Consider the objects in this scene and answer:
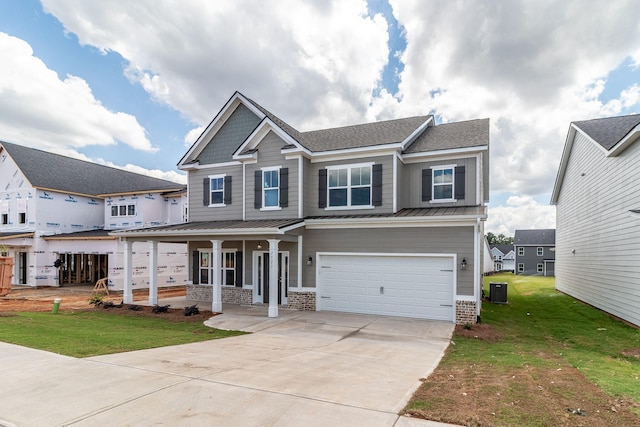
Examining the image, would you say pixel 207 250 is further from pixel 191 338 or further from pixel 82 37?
pixel 82 37

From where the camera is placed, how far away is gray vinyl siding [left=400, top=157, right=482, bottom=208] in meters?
12.5

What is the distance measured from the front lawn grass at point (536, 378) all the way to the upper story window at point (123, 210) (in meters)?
21.3

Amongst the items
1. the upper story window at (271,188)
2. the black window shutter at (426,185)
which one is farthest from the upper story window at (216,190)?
the black window shutter at (426,185)

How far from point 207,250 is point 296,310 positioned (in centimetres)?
536

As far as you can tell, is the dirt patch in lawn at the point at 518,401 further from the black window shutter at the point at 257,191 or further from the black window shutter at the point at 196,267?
the black window shutter at the point at 196,267

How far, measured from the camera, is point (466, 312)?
36.3 feet

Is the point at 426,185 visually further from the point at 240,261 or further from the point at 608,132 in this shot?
the point at 608,132

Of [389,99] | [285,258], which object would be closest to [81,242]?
[285,258]

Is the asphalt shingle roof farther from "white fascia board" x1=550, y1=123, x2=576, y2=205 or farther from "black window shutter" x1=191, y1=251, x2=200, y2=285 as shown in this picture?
"black window shutter" x1=191, y1=251, x2=200, y2=285

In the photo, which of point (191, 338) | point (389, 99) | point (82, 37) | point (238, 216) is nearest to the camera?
point (191, 338)

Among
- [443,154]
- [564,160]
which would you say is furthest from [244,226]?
[564,160]

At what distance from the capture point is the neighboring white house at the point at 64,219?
72.0 feet

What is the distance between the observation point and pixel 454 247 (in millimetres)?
11367

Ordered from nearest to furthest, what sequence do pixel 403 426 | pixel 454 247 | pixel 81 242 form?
pixel 403 426
pixel 454 247
pixel 81 242
